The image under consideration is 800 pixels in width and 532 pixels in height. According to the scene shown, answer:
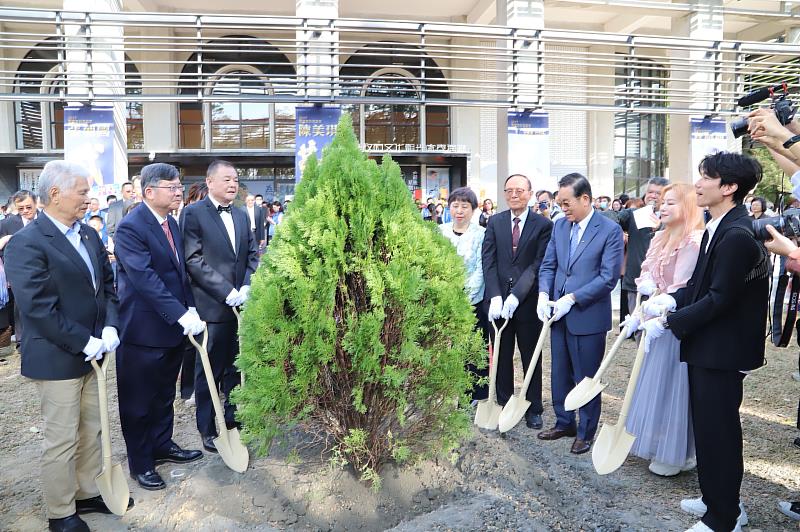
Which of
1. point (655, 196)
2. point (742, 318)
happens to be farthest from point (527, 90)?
point (742, 318)

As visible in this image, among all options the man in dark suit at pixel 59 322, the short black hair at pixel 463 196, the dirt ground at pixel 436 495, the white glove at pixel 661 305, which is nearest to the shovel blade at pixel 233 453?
the dirt ground at pixel 436 495

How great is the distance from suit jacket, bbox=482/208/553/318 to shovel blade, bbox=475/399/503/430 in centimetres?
93

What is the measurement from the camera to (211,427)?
13.5 ft

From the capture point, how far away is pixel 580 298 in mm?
4012

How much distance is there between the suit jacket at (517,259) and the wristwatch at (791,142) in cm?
209

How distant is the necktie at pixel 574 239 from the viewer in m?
4.25

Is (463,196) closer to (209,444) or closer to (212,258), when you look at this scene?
(212,258)

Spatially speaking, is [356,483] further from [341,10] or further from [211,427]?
[341,10]

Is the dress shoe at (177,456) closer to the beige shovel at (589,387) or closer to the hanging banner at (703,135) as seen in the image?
the beige shovel at (589,387)

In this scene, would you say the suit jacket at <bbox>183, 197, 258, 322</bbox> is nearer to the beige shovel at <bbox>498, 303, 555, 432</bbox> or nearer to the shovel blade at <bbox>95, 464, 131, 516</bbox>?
the shovel blade at <bbox>95, 464, 131, 516</bbox>

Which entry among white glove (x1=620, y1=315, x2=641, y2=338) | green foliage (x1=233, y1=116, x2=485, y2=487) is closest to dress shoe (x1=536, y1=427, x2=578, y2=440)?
white glove (x1=620, y1=315, x2=641, y2=338)

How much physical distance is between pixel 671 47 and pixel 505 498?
44.9ft

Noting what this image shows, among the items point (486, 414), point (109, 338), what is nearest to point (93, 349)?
point (109, 338)

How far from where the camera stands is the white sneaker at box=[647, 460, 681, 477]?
12.0ft
